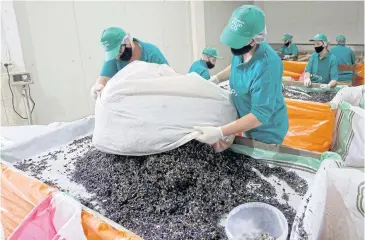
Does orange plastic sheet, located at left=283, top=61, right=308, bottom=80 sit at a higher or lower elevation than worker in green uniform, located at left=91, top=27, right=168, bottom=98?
lower

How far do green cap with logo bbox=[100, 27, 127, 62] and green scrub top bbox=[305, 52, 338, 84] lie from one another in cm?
272

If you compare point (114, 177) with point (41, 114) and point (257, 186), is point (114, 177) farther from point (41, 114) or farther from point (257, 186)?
point (41, 114)

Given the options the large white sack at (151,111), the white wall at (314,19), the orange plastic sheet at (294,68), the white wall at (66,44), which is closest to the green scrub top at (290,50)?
the white wall at (314,19)

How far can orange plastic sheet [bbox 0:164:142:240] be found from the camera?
88 centimetres

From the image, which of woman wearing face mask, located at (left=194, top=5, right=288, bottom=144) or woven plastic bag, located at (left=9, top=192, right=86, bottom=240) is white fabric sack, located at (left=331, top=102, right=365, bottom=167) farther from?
woven plastic bag, located at (left=9, top=192, right=86, bottom=240)

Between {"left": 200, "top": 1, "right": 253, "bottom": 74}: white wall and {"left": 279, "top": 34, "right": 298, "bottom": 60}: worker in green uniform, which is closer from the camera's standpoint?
{"left": 200, "top": 1, "right": 253, "bottom": 74}: white wall

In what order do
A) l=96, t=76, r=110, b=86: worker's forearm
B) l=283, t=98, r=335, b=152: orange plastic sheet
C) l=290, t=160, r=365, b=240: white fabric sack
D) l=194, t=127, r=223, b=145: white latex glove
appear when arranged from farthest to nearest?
l=283, t=98, r=335, b=152: orange plastic sheet, l=96, t=76, r=110, b=86: worker's forearm, l=194, t=127, r=223, b=145: white latex glove, l=290, t=160, r=365, b=240: white fabric sack

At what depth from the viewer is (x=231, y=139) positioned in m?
1.31

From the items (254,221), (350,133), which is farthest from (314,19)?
(254,221)

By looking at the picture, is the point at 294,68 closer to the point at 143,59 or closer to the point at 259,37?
the point at 143,59

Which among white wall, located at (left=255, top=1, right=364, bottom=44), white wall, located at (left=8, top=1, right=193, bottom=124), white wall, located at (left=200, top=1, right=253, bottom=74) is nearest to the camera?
white wall, located at (left=8, top=1, right=193, bottom=124)

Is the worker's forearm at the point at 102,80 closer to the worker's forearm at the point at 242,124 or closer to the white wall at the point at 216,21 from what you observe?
the worker's forearm at the point at 242,124

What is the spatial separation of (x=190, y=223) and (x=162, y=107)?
0.48 metres

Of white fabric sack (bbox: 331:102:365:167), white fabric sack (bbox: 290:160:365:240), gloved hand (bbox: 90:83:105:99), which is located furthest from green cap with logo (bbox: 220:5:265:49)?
white fabric sack (bbox: 331:102:365:167)
